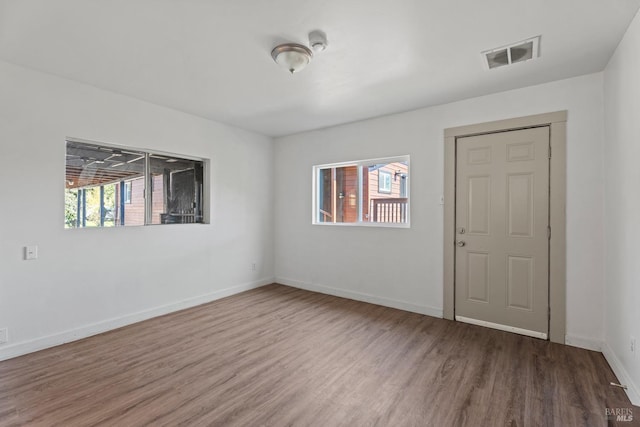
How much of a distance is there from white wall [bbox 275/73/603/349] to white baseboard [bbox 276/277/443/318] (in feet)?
0.05

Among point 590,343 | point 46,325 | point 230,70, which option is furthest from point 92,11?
point 590,343

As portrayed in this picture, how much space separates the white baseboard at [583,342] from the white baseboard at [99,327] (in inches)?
163

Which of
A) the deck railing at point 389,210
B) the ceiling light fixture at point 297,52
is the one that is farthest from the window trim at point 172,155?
the deck railing at point 389,210

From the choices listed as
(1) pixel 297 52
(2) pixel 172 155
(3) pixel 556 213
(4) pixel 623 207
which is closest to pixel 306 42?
(1) pixel 297 52

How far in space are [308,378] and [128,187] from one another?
9.89ft

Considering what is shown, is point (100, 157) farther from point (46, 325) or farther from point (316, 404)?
point (316, 404)

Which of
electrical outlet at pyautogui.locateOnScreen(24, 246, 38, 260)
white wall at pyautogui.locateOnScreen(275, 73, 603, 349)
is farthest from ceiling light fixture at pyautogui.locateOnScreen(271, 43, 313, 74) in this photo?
electrical outlet at pyautogui.locateOnScreen(24, 246, 38, 260)

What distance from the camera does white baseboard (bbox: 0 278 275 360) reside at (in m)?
2.76

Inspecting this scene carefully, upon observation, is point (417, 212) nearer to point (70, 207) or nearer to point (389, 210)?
point (389, 210)

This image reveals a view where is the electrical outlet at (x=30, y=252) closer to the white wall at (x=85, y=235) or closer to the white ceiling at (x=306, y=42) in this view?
the white wall at (x=85, y=235)

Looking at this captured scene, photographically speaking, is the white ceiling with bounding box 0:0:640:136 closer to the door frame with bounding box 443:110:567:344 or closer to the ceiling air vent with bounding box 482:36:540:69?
the ceiling air vent with bounding box 482:36:540:69

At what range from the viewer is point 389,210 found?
14.2 feet

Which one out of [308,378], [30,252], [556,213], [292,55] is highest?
[292,55]

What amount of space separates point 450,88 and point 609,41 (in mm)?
1223
